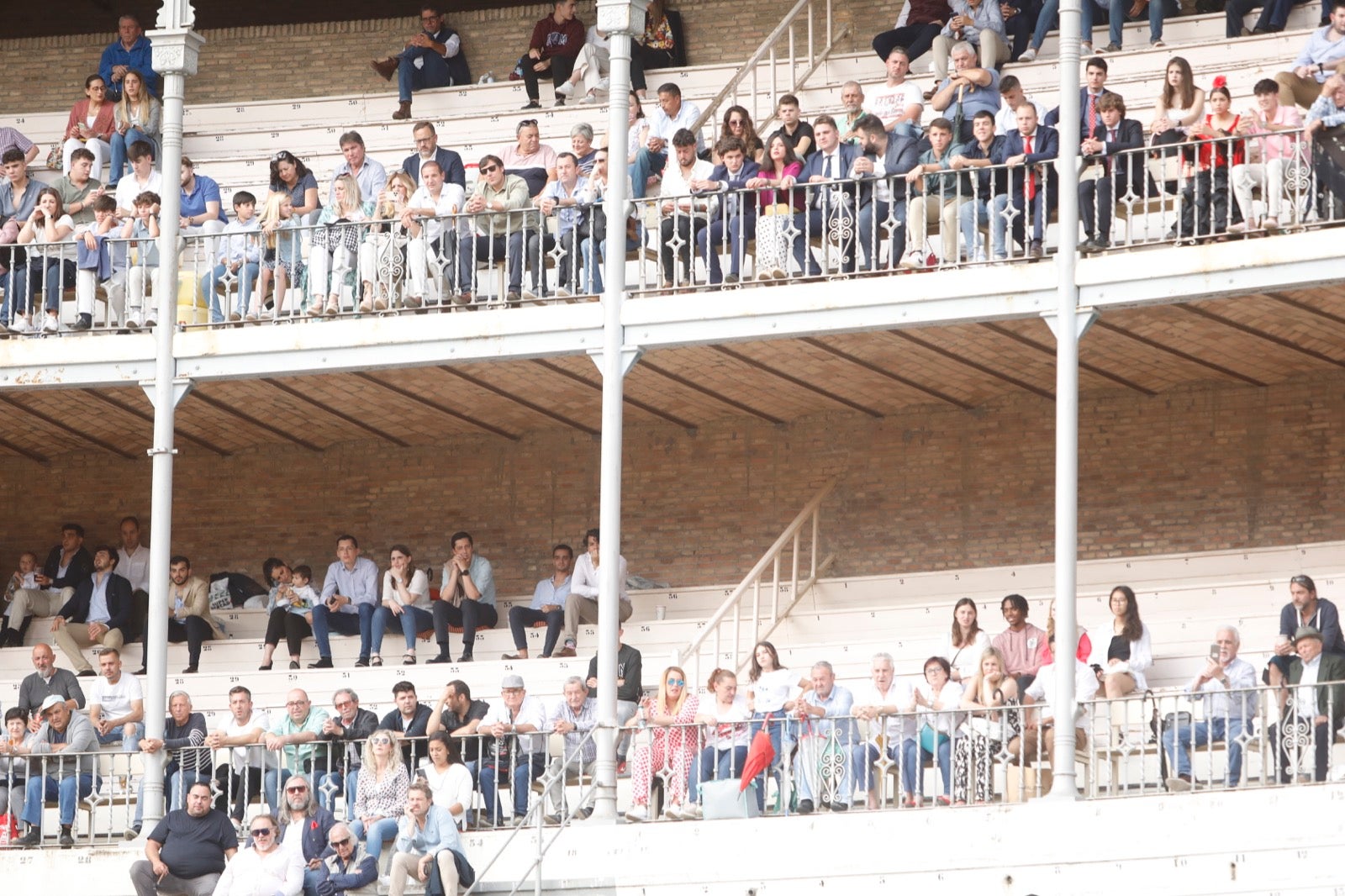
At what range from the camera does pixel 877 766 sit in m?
13.7

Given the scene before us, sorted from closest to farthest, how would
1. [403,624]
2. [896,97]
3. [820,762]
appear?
[820,762] → [403,624] → [896,97]

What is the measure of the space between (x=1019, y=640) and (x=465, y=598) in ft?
14.8

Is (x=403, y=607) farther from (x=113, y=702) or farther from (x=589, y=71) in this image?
(x=589, y=71)

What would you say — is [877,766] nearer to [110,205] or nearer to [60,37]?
[110,205]

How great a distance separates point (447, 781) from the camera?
A: 14.3m

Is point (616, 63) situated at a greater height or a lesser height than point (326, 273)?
greater

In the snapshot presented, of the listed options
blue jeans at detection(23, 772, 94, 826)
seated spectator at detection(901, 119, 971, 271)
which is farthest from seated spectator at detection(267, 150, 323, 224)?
seated spectator at detection(901, 119, 971, 271)

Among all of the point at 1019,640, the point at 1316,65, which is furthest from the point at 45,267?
the point at 1316,65

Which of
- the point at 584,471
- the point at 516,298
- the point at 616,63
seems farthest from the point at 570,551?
the point at 616,63

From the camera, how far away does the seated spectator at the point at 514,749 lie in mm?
Answer: 14320

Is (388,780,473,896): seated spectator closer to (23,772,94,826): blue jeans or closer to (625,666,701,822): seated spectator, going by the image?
(625,666,701,822): seated spectator

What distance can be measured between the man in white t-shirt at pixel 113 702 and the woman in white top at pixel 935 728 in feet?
18.0

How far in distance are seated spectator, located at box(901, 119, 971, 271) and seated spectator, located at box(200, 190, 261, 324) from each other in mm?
4566

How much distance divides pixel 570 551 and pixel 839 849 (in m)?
5.83
